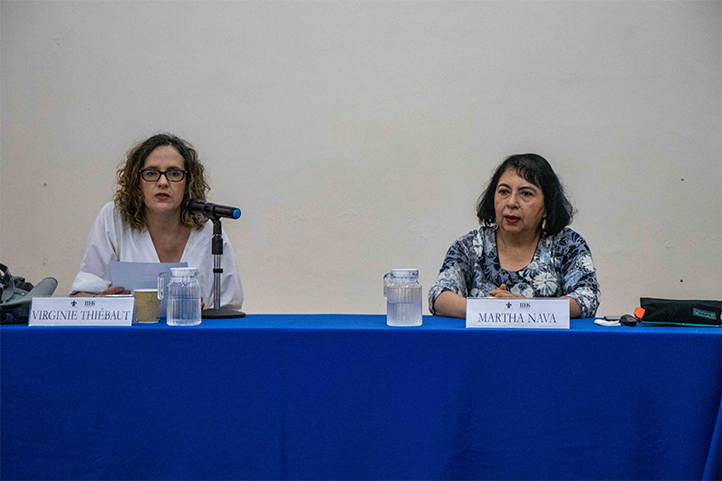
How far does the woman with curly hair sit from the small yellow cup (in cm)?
45

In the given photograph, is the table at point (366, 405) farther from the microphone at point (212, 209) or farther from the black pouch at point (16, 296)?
the microphone at point (212, 209)

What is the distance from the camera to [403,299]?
1.58m

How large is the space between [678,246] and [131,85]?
123 inches

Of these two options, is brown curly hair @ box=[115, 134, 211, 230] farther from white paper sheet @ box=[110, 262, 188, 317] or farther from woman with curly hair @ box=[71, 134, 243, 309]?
white paper sheet @ box=[110, 262, 188, 317]

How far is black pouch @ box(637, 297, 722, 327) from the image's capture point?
1.54 meters

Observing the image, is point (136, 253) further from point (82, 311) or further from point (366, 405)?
point (366, 405)

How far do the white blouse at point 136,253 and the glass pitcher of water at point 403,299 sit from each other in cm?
73

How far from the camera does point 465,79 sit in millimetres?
3207

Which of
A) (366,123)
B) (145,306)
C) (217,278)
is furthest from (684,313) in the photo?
(366,123)

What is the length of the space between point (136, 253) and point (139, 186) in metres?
0.25

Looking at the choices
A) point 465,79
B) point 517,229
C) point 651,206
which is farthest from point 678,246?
point 517,229

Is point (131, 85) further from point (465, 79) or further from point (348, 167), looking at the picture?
point (465, 79)

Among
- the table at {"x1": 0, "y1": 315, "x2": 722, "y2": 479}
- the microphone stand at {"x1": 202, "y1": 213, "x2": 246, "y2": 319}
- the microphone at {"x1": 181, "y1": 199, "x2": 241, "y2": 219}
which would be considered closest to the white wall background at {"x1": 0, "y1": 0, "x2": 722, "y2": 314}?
the microphone at {"x1": 181, "y1": 199, "x2": 241, "y2": 219}

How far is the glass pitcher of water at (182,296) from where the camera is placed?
155 centimetres
